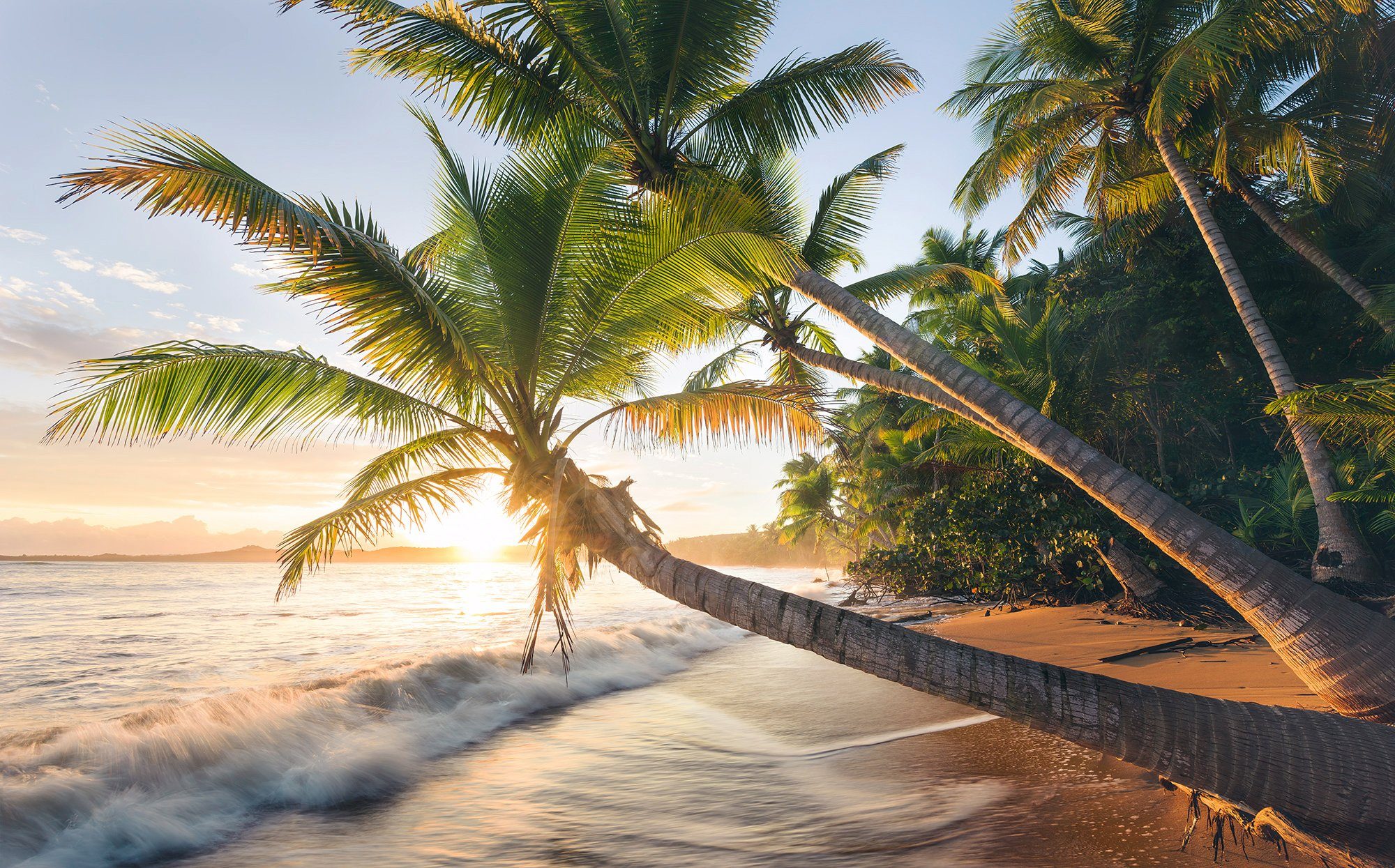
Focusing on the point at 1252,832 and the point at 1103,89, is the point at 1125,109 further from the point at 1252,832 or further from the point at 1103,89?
the point at 1252,832

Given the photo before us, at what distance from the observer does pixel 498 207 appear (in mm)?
5141

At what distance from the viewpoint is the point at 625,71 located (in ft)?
20.6

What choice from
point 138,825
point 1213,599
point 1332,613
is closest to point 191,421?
point 138,825

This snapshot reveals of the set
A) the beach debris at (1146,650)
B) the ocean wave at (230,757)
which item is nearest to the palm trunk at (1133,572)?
the beach debris at (1146,650)

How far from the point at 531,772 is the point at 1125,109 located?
12.3m

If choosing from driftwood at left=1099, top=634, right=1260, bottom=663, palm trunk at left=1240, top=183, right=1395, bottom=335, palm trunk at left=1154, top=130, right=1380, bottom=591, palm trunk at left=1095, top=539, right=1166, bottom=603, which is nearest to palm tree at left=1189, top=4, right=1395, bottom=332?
palm trunk at left=1240, top=183, right=1395, bottom=335

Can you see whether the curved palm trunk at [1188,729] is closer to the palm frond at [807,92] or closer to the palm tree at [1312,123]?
the palm frond at [807,92]

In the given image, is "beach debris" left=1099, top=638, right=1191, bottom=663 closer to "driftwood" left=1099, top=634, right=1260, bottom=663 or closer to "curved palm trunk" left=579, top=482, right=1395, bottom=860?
"driftwood" left=1099, top=634, right=1260, bottom=663

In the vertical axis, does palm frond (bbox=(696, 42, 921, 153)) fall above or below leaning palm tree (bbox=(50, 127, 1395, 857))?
above

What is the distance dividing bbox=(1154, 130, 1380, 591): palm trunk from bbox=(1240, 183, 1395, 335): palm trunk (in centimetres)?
235

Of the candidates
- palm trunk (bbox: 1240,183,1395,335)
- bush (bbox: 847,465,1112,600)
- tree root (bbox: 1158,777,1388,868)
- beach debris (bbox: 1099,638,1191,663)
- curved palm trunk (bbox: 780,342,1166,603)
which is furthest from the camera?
bush (bbox: 847,465,1112,600)

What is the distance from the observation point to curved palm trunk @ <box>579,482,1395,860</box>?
2.81 meters

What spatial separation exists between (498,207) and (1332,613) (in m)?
6.02

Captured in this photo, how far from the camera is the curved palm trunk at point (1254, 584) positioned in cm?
358
